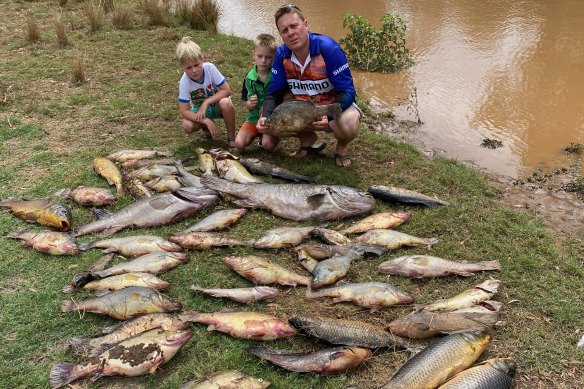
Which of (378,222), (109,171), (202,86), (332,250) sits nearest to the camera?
(332,250)

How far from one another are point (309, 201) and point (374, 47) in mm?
5879

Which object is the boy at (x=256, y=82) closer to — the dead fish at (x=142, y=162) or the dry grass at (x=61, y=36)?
the dead fish at (x=142, y=162)

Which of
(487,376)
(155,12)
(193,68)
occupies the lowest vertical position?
(487,376)

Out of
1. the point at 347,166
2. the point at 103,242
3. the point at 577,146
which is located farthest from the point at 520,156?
the point at 103,242

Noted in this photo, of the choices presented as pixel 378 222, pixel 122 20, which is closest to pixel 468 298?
Result: pixel 378 222

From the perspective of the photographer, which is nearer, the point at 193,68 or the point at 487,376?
the point at 487,376

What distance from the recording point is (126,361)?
3182mm

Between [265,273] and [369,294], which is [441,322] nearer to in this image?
[369,294]

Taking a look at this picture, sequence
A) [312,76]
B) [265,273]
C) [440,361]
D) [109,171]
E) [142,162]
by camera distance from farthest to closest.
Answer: [142,162] → [109,171] → [312,76] → [265,273] → [440,361]

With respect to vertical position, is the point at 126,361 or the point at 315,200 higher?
the point at 315,200

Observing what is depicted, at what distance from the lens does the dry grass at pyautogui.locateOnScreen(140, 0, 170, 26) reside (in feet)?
37.0

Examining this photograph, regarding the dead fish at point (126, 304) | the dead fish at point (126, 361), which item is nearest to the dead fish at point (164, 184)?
the dead fish at point (126, 304)

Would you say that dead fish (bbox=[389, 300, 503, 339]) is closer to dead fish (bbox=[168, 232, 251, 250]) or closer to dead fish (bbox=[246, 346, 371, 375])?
dead fish (bbox=[246, 346, 371, 375])

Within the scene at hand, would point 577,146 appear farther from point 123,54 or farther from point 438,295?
point 123,54
